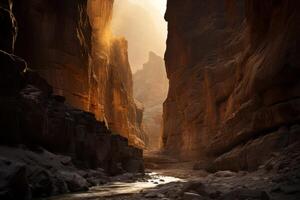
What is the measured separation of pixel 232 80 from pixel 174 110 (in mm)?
18872

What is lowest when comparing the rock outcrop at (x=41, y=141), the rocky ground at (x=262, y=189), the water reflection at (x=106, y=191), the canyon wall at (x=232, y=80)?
the water reflection at (x=106, y=191)

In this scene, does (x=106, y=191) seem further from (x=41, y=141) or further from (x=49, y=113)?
(x=49, y=113)

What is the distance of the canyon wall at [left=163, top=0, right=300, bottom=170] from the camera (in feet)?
60.0

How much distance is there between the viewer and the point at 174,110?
58.2 m

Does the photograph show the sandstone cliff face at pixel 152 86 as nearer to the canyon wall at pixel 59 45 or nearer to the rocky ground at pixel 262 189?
the canyon wall at pixel 59 45

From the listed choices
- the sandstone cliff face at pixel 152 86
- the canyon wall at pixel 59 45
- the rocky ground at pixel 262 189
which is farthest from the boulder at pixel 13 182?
the sandstone cliff face at pixel 152 86

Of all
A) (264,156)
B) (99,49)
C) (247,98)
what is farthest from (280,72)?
(99,49)

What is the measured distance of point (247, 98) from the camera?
2484cm

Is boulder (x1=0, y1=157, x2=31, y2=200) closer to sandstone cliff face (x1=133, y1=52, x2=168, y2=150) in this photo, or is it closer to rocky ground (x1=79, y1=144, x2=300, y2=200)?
rocky ground (x1=79, y1=144, x2=300, y2=200)

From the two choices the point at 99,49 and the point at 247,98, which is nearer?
the point at 247,98

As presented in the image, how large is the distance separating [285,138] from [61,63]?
26395 millimetres

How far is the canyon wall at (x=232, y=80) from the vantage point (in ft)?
60.0

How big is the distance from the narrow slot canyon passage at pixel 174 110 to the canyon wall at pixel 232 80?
12cm

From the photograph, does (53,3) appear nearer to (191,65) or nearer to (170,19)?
(191,65)
